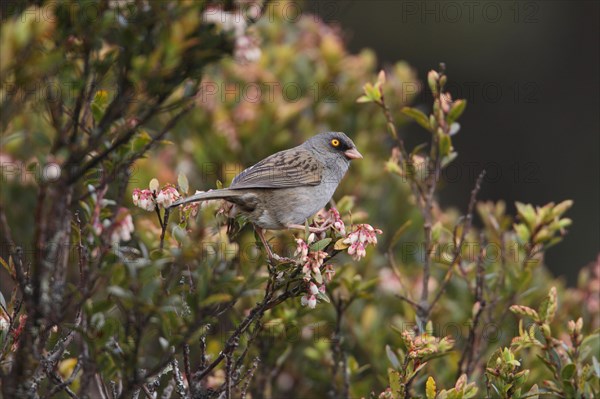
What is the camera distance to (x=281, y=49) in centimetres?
591

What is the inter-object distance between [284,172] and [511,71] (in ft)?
33.5

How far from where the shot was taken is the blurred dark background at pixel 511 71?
12.6m

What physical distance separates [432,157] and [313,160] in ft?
2.58

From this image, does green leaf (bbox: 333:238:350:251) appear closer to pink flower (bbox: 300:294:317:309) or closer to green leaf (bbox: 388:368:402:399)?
pink flower (bbox: 300:294:317:309)

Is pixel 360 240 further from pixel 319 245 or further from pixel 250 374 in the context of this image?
pixel 250 374

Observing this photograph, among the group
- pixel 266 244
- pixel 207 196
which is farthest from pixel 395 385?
pixel 207 196

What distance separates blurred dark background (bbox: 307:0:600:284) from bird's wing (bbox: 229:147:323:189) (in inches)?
328

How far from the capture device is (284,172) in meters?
4.10

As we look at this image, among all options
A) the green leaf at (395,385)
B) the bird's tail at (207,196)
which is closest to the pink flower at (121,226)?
the bird's tail at (207,196)

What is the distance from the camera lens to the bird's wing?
387 cm

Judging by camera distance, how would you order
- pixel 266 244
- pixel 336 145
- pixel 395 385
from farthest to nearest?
pixel 336 145, pixel 266 244, pixel 395 385

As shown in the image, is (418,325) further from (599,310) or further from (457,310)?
(599,310)

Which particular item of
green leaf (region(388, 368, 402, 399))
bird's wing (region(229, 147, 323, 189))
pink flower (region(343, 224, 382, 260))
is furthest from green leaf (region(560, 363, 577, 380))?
A: bird's wing (region(229, 147, 323, 189))

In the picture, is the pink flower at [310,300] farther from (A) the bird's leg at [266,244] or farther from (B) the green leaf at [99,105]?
(B) the green leaf at [99,105]
